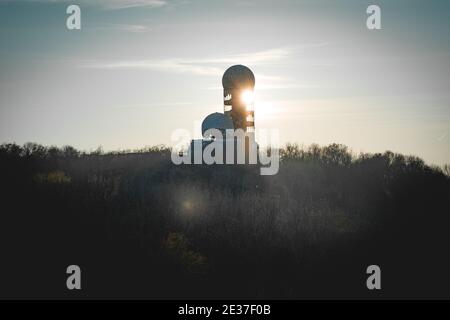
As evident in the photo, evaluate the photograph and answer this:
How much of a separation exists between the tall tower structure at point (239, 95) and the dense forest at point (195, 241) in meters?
15.4

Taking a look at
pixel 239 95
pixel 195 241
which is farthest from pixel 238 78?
pixel 195 241

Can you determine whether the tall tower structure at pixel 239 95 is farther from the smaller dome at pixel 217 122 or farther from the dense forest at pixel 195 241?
the dense forest at pixel 195 241

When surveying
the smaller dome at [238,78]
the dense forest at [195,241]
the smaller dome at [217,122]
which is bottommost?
the dense forest at [195,241]

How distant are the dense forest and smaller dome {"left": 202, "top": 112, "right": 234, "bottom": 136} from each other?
514 inches

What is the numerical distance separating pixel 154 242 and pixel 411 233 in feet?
39.3

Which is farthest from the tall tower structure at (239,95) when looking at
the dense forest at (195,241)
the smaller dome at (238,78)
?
the dense forest at (195,241)

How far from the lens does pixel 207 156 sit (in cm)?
3347

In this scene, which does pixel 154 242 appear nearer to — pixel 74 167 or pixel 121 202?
pixel 121 202

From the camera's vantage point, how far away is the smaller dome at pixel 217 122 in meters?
38.5

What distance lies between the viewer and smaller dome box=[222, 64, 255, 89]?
41.2 metres

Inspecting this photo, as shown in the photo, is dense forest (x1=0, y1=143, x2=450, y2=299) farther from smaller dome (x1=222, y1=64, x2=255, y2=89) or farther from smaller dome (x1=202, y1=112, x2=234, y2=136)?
smaller dome (x1=222, y1=64, x2=255, y2=89)

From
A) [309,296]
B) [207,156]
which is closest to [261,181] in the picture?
[207,156]

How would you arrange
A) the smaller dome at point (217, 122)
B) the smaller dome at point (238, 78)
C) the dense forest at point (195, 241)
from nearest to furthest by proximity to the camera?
the dense forest at point (195, 241) < the smaller dome at point (217, 122) < the smaller dome at point (238, 78)
